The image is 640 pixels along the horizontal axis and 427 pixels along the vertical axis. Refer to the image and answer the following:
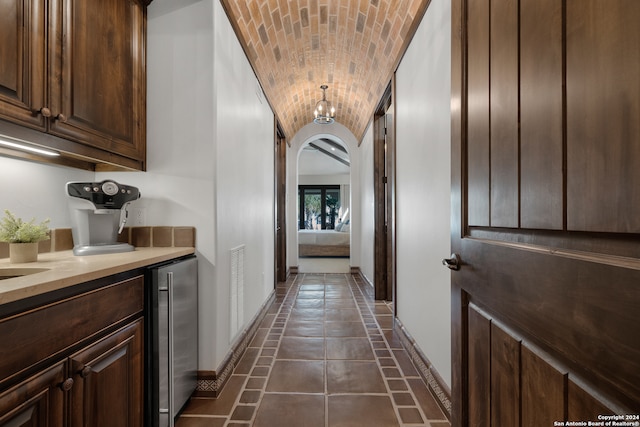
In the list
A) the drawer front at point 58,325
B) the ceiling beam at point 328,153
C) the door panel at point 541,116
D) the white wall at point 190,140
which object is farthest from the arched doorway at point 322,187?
the door panel at point 541,116

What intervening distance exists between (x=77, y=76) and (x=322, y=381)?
2.11 metres

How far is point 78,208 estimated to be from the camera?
62.4 inches

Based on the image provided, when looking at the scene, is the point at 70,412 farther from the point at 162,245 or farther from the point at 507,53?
the point at 507,53

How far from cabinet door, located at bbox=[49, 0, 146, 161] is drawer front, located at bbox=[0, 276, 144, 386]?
2.36 ft

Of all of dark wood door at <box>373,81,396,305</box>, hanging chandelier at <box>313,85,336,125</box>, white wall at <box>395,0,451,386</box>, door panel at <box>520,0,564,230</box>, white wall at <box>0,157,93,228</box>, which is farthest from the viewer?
hanging chandelier at <box>313,85,336,125</box>

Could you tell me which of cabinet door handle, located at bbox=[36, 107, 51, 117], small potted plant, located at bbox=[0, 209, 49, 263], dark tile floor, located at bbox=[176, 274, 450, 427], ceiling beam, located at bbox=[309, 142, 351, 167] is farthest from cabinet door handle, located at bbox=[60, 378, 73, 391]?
ceiling beam, located at bbox=[309, 142, 351, 167]

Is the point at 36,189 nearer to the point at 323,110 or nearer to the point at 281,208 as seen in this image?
the point at 281,208

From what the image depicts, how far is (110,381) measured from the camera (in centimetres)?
114

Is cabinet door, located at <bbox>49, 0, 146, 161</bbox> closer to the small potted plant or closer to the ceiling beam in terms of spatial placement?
the small potted plant

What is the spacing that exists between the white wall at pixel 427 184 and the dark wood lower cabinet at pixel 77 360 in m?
1.50

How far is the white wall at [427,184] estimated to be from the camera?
1692 mm

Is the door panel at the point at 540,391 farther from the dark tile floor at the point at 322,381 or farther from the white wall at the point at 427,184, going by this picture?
the dark tile floor at the point at 322,381

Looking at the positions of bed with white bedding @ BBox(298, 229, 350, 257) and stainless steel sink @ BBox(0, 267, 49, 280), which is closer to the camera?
stainless steel sink @ BBox(0, 267, 49, 280)

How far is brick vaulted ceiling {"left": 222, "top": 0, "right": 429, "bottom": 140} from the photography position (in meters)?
2.42
